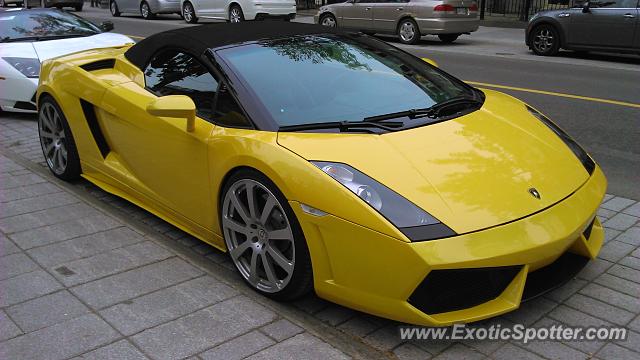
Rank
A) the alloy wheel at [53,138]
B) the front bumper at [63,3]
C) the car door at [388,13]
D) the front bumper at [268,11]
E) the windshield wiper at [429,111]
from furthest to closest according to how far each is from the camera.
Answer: the front bumper at [63,3] < the front bumper at [268,11] < the car door at [388,13] < the alloy wheel at [53,138] < the windshield wiper at [429,111]

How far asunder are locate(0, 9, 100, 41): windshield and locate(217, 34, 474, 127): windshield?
213 inches

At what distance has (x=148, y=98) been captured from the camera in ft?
12.9

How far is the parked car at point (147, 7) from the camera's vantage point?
2336 cm

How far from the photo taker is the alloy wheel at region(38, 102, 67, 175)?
16.3 ft

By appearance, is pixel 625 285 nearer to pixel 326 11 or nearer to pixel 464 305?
pixel 464 305

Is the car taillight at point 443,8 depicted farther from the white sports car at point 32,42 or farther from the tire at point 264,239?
the tire at point 264,239

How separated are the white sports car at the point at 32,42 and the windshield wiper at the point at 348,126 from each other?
509 centimetres

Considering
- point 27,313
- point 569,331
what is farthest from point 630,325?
point 27,313

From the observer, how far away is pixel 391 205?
269 cm

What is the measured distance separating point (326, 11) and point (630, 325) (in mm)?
15432

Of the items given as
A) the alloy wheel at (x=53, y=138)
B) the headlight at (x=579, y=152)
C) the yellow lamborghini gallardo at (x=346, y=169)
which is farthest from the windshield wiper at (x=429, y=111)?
the alloy wheel at (x=53, y=138)

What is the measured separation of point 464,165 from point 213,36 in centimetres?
187

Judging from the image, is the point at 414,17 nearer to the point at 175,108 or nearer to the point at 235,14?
the point at 235,14

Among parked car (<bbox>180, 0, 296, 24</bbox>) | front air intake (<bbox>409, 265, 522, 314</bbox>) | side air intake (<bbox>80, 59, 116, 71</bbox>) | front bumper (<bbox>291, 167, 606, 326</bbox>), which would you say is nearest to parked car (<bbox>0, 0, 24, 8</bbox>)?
parked car (<bbox>180, 0, 296, 24</bbox>)
